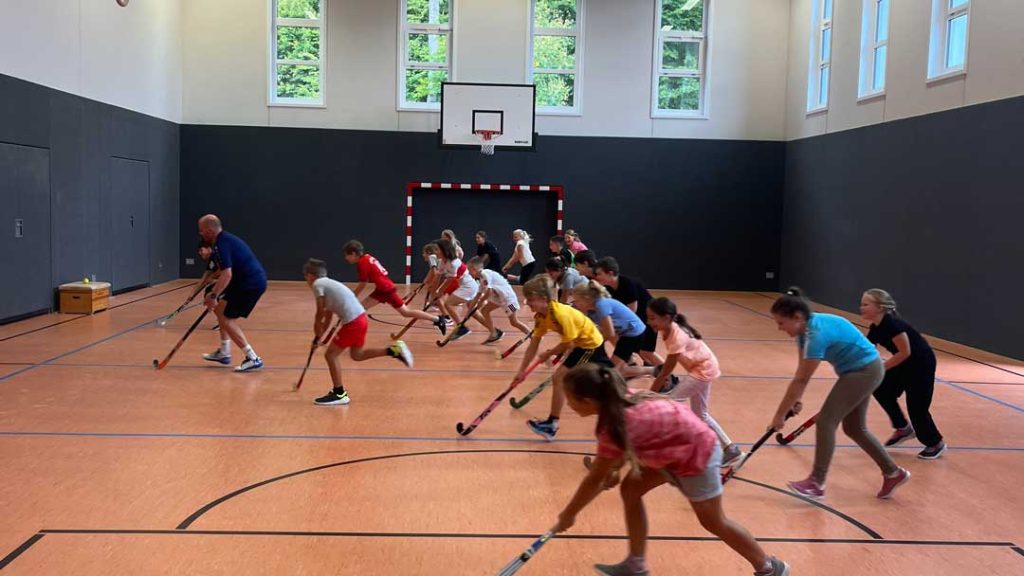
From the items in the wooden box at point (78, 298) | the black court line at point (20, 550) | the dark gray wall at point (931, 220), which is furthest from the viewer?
the wooden box at point (78, 298)

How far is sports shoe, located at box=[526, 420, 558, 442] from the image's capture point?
6.98 metres

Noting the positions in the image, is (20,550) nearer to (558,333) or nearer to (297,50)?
(558,333)

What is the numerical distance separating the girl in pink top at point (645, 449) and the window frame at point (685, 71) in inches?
652

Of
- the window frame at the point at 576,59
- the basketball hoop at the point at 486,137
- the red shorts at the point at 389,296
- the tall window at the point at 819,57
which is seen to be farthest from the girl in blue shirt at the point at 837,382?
the window frame at the point at 576,59

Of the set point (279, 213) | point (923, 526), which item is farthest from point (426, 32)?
point (923, 526)

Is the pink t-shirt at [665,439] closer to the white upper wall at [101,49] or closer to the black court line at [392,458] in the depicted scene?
the black court line at [392,458]

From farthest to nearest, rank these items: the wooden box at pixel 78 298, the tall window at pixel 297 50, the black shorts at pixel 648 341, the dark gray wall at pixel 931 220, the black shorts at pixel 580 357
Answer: the tall window at pixel 297 50, the wooden box at pixel 78 298, the dark gray wall at pixel 931 220, the black shorts at pixel 648 341, the black shorts at pixel 580 357

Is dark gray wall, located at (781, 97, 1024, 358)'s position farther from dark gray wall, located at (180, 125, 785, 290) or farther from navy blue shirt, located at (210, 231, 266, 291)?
navy blue shirt, located at (210, 231, 266, 291)

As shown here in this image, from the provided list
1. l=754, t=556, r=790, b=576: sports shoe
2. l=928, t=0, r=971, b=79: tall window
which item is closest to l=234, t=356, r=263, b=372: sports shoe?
l=754, t=556, r=790, b=576: sports shoe

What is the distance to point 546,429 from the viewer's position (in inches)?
276

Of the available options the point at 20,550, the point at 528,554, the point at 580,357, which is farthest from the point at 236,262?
the point at 528,554

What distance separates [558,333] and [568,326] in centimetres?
24

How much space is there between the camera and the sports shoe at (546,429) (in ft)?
22.9

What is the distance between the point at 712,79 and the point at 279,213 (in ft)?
32.8
